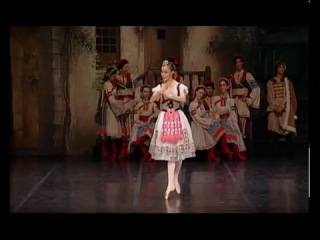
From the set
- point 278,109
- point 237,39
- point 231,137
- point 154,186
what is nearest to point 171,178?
point 154,186

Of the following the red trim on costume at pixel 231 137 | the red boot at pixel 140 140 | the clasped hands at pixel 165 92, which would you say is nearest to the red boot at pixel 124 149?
the red boot at pixel 140 140

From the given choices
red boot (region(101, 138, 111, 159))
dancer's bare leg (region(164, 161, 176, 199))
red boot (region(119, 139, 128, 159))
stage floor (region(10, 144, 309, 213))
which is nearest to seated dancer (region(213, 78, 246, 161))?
stage floor (region(10, 144, 309, 213))

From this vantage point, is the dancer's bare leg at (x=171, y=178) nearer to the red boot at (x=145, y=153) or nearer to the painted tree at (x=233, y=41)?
the red boot at (x=145, y=153)

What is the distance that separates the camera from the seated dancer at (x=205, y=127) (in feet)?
35.1

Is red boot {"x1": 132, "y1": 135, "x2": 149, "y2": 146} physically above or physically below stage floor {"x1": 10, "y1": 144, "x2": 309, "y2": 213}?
above

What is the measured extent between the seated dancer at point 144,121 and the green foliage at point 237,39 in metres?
1.20

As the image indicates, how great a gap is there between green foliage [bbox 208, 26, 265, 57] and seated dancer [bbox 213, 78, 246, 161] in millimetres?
491

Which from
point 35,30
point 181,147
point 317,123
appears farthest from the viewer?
point 35,30

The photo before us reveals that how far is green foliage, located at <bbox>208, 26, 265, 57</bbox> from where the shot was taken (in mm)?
10656

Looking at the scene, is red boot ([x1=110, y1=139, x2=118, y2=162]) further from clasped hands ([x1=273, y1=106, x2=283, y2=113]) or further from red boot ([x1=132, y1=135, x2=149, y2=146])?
clasped hands ([x1=273, y1=106, x2=283, y2=113])

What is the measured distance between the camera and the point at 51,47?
34.6ft
